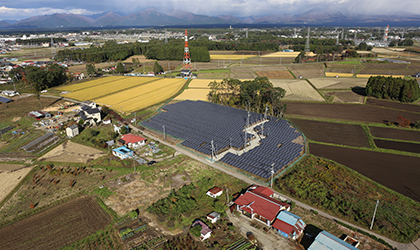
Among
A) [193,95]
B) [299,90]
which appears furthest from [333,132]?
[193,95]

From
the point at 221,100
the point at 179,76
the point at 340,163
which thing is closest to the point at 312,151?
the point at 340,163

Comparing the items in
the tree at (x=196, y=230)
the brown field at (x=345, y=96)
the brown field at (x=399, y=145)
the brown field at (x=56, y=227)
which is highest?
the brown field at (x=345, y=96)

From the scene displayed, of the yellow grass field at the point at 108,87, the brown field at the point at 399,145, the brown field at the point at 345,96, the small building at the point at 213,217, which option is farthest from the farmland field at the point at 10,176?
the brown field at the point at 345,96

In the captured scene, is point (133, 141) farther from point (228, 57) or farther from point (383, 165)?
point (228, 57)

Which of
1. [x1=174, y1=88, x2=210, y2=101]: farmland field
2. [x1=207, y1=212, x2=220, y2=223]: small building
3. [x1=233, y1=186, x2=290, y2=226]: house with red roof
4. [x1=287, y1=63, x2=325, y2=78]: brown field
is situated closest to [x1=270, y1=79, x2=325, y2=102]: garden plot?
[x1=287, y1=63, x2=325, y2=78]: brown field

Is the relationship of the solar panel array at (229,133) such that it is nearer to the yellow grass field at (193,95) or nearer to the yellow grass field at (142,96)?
the yellow grass field at (193,95)

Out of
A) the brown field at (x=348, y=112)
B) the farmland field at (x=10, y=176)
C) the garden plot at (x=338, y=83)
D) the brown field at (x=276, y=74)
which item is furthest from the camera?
the brown field at (x=276, y=74)

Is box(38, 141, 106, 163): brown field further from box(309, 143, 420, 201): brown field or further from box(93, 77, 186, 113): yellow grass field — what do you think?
box(309, 143, 420, 201): brown field
